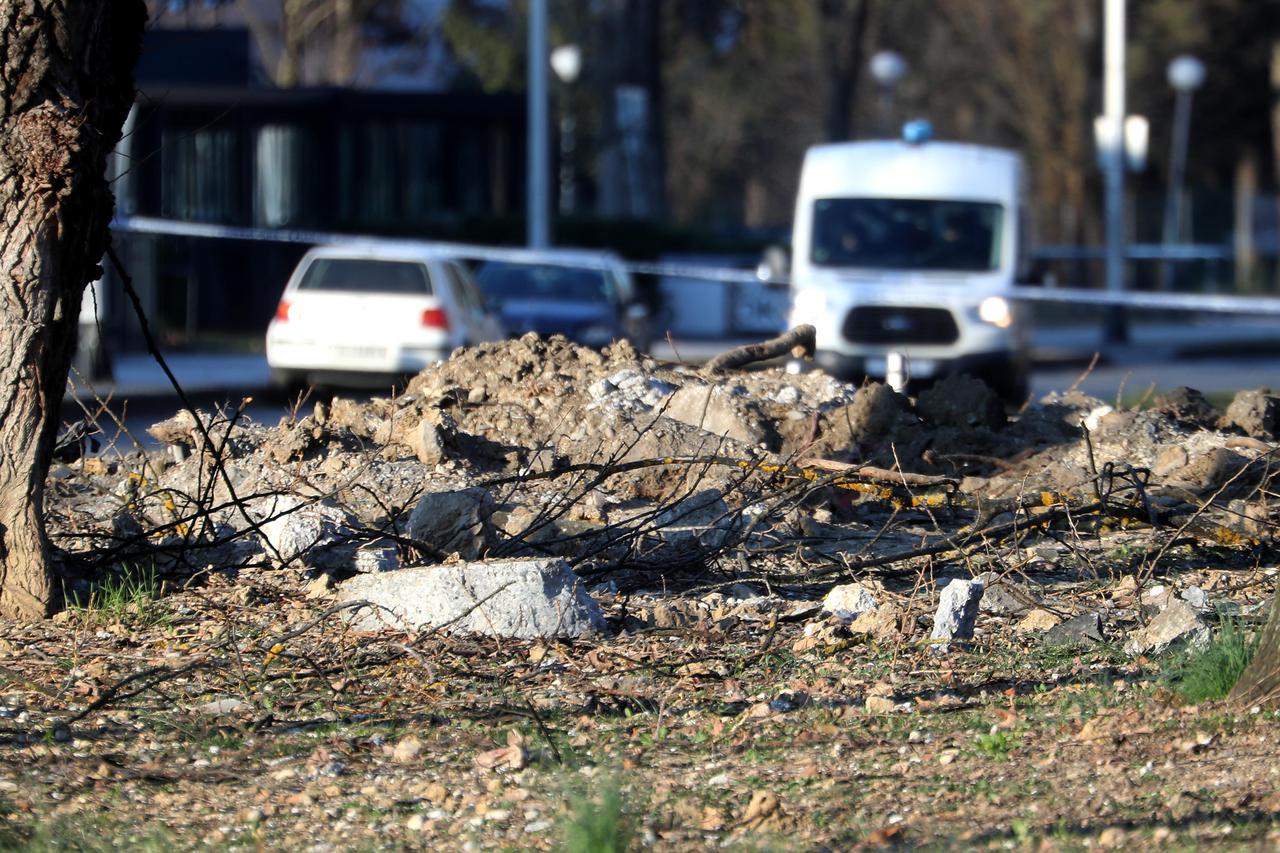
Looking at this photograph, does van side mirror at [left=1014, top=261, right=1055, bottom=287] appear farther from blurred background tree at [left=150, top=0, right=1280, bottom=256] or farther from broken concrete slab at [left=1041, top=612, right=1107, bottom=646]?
blurred background tree at [left=150, top=0, right=1280, bottom=256]

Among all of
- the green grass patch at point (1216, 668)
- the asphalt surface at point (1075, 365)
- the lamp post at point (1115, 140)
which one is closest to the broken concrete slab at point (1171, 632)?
the green grass patch at point (1216, 668)

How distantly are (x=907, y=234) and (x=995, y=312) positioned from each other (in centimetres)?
110

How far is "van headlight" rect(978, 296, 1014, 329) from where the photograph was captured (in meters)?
15.5

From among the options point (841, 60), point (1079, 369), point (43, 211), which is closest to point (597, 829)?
point (43, 211)

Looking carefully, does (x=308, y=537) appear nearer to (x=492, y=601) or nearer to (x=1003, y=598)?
(x=492, y=601)

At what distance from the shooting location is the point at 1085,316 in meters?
36.7

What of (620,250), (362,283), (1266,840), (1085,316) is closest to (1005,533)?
(1266,840)

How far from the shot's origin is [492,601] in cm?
580

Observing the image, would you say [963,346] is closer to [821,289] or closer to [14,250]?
[821,289]

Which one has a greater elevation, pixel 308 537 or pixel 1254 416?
pixel 1254 416

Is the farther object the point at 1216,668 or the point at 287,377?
the point at 287,377

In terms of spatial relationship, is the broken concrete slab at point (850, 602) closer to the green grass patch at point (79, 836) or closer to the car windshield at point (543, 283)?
the green grass patch at point (79, 836)

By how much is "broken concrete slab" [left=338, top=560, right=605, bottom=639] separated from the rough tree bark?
128cm

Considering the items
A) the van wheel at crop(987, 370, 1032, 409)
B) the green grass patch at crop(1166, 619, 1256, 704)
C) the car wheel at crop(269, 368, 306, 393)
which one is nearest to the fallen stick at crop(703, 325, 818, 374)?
the green grass patch at crop(1166, 619, 1256, 704)
